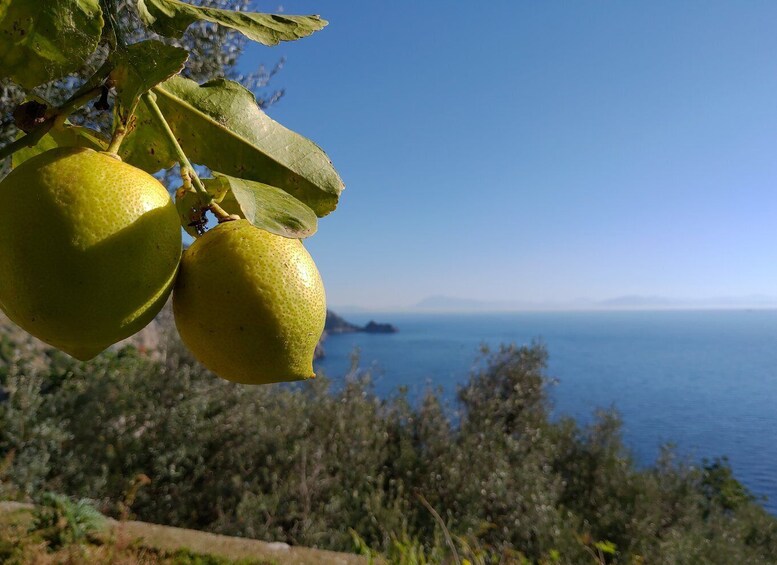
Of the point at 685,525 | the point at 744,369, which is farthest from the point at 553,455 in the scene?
the point at 744,369

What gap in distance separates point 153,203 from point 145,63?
0.47 ft

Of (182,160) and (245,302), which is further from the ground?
(182,160)

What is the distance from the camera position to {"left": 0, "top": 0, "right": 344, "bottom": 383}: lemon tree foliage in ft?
1.74

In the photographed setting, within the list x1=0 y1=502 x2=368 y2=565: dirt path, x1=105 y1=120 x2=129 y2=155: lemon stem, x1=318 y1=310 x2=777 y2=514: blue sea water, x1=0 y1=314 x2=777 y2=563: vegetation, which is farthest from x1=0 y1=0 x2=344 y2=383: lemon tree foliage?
x1=318 y1=310 x2=777 y2=514: blue sea water

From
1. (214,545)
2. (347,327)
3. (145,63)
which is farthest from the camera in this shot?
(347,327)

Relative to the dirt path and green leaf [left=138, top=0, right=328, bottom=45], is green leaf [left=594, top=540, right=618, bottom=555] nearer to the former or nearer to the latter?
the dirt path

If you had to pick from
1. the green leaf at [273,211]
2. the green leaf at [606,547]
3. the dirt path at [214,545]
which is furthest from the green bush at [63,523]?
the green leaf at [606,547]

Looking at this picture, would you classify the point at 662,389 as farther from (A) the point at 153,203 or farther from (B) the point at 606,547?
(A) the point at 153,203

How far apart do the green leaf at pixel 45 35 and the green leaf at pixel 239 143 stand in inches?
5.6

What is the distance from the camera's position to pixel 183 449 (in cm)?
536

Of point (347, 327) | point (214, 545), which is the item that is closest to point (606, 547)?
point (214, 545)

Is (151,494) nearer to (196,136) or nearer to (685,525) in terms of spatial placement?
(196,136)

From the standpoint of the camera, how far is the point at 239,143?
28.2 inches

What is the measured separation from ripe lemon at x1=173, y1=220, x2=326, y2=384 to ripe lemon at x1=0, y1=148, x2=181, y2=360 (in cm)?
6
